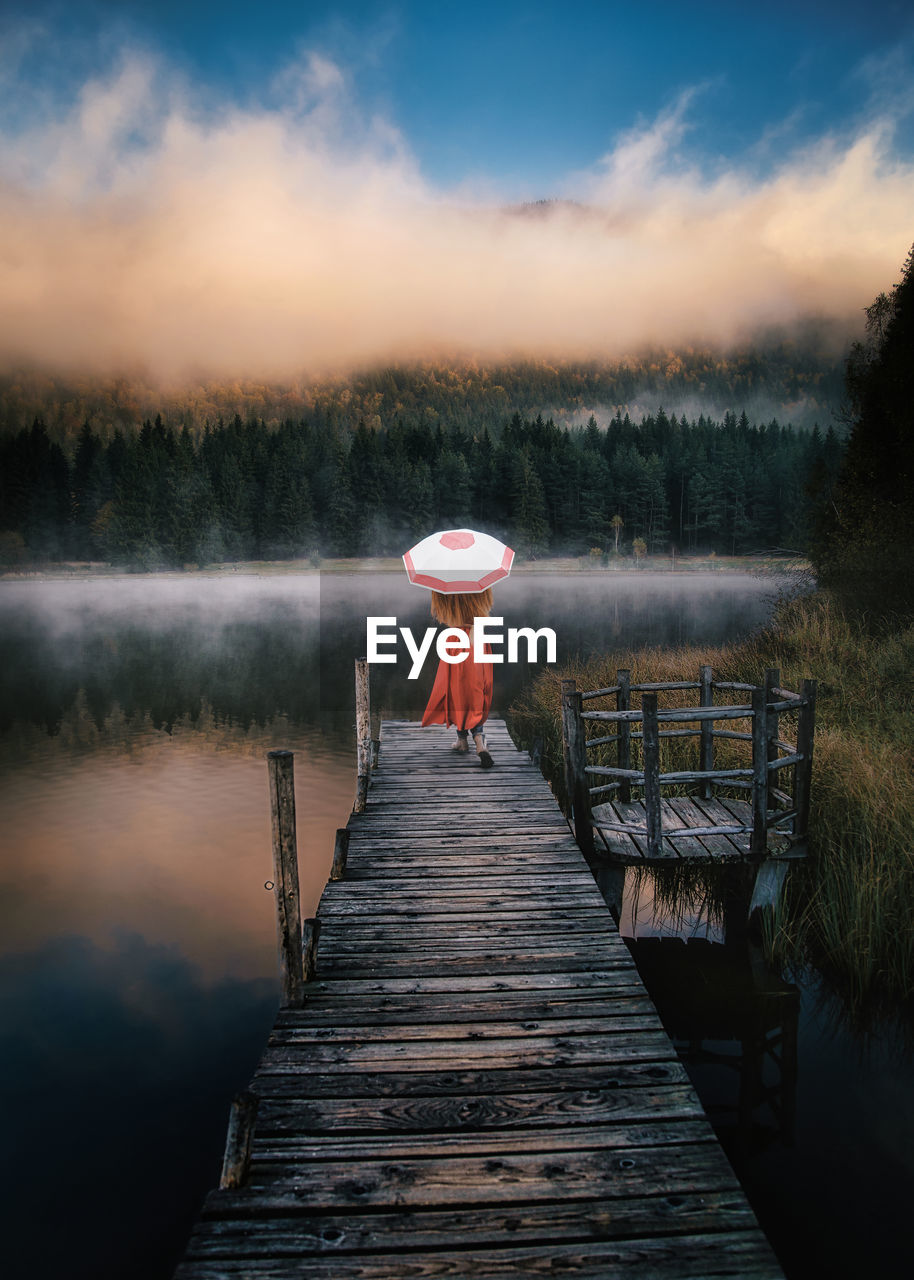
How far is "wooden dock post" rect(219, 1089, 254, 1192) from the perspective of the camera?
3148mm

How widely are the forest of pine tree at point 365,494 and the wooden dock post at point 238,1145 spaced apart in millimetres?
85057

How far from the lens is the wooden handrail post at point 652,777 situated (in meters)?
6.46

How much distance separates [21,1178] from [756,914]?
6.18 m

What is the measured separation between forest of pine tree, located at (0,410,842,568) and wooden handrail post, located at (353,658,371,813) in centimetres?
7895

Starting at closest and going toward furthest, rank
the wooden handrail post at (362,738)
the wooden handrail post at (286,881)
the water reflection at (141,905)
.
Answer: the wooden handrail post at (286,881) → the water reflection at (141,905) → the wooden handrail post at (362,738)

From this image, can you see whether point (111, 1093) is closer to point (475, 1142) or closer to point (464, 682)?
point (475, 1142)

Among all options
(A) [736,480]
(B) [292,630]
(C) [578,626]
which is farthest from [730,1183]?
(A) [736,480]

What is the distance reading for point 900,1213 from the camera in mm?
4535

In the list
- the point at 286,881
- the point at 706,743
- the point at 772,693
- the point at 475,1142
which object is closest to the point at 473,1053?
the point at 475,1142

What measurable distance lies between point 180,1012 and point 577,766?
14.2ft

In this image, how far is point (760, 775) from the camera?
22.0ft

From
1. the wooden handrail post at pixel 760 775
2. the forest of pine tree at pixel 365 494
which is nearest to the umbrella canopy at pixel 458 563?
the wooden handrail post at pixel 760 775

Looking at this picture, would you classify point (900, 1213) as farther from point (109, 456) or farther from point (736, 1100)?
point (109, 456)

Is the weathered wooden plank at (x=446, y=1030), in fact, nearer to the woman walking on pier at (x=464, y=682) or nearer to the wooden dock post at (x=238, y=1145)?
the wooden dock post at (x=238, y=1145)
